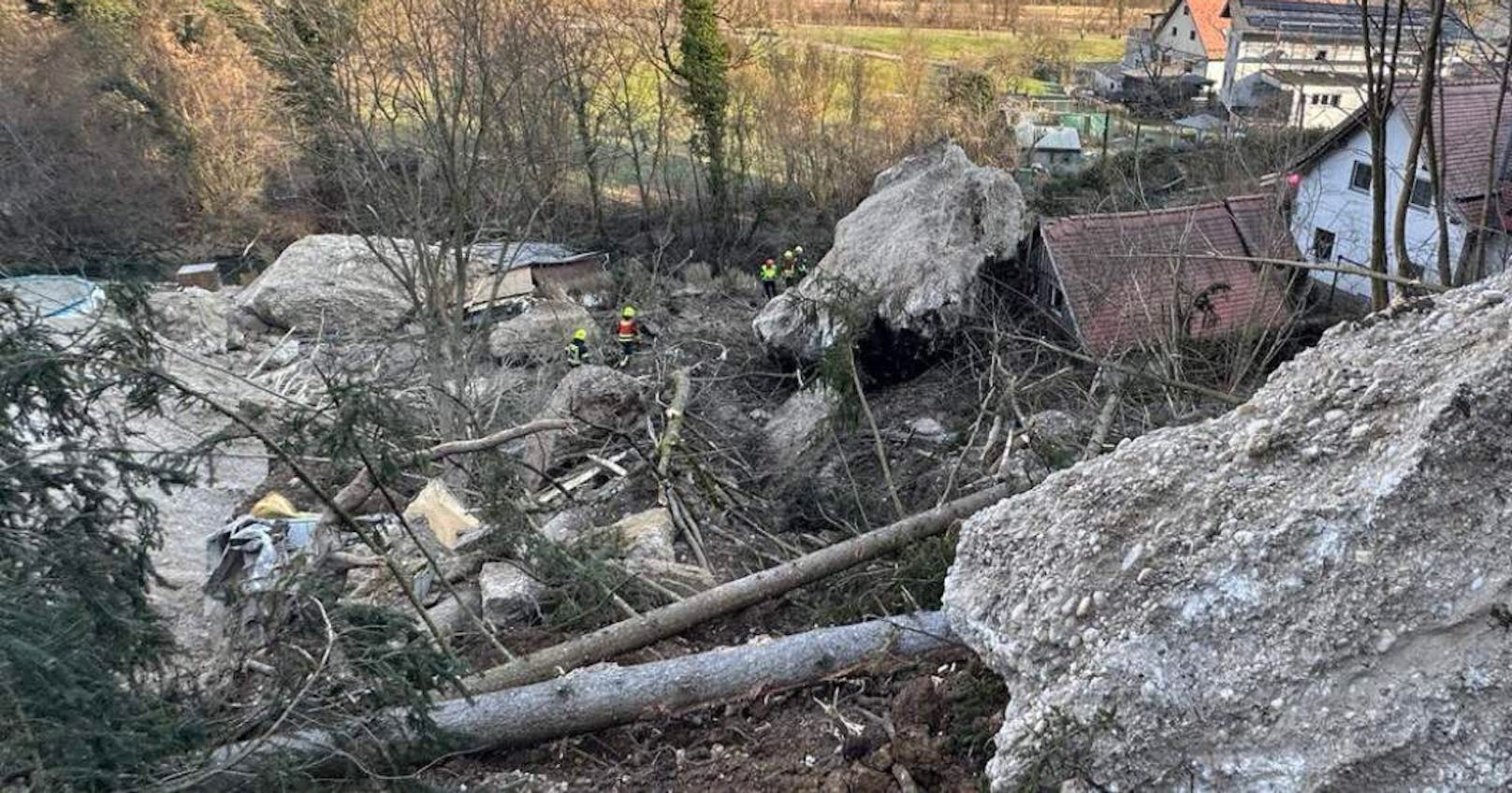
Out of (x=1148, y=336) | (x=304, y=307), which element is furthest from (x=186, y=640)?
(x=304, y=307)

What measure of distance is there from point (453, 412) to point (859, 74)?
1444 cm

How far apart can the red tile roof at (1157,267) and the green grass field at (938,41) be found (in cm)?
1188

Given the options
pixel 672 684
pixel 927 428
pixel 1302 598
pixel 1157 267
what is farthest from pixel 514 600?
pixel 1157 267

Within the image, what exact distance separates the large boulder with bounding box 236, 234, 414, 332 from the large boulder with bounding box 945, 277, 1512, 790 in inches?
543

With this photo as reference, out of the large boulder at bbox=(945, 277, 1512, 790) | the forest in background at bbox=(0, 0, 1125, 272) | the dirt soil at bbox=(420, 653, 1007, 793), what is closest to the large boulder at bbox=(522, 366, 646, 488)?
the dirt soil at bbox=(420, 653, 1007, 793)

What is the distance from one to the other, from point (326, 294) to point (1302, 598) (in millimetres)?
15532

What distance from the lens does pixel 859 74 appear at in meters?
20.4

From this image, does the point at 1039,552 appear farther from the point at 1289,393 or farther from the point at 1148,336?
the point at 1148,336

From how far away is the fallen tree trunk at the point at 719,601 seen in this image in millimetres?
4516

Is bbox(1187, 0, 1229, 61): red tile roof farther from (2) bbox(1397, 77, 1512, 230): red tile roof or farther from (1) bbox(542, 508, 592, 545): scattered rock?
(1) bbox(542, 508, 592, 545): scattered rock

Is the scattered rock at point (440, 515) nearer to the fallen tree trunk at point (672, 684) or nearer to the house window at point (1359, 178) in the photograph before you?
the fallen tree trunk at point (672, 684)

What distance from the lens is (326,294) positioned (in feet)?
50.8

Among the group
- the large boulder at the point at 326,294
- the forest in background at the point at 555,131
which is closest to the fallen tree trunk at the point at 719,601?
the forest in background at the point at 555,131

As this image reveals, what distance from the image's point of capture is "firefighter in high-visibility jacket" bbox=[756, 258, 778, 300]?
15.2 meters
